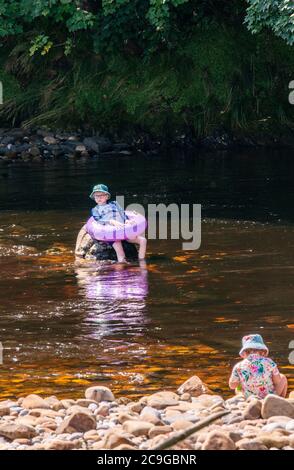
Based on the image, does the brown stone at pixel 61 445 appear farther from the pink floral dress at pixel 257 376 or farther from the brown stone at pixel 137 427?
the pink floral dress at pixel 257 376

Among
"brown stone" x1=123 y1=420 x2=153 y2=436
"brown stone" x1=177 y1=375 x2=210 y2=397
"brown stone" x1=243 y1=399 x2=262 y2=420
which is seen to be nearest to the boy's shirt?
"brown stone" x1=177 y1=375 x2=210 y2=397

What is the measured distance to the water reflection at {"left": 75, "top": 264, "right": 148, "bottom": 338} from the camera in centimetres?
1418

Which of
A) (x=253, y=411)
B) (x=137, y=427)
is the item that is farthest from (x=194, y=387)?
(x=137, y=427)

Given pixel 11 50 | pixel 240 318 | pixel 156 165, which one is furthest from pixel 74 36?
pixel 240 318

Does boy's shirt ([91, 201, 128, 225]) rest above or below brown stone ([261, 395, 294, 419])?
above

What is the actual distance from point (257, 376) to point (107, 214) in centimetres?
785

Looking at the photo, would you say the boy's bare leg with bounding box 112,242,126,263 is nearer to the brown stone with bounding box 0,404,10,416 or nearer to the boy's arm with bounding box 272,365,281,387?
Answer: the boy's arm with bounding box 272,365,281,387

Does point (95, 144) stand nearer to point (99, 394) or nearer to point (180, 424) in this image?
point (99, 394)

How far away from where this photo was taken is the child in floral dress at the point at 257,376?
10.6 meters

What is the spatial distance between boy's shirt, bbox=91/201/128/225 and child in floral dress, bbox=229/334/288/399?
7627 millimetres

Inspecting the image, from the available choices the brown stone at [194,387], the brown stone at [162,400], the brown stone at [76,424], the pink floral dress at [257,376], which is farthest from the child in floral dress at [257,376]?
the brown stone at [76,424]

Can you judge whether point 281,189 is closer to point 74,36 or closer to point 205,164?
Result: point 205,164

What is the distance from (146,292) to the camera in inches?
622

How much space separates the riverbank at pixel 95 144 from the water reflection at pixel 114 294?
1388 cm
